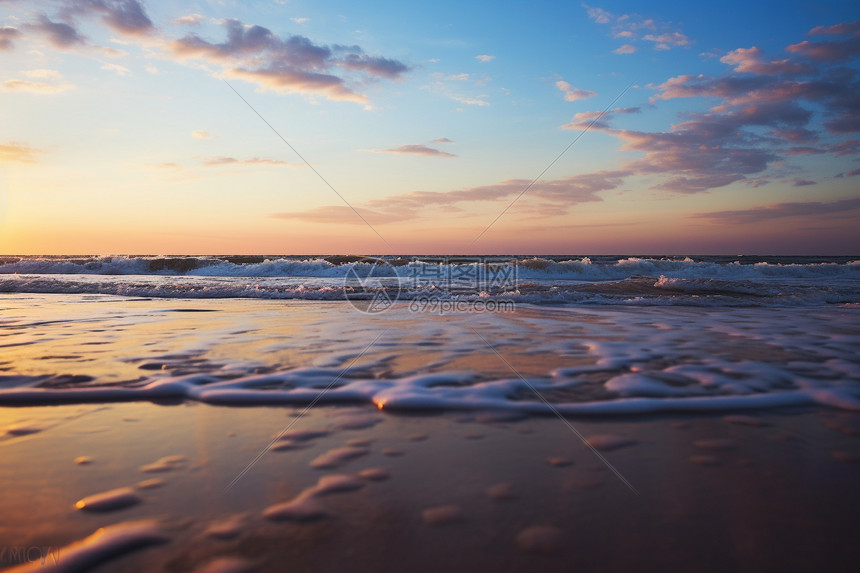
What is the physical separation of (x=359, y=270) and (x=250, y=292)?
13.0 m

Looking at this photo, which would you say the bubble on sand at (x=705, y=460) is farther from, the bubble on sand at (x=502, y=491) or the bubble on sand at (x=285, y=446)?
the bubble on sand at (x=285, y=446)

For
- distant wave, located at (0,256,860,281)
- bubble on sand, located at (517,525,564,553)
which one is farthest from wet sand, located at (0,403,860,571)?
distant wave, located at (0,256,860,281)

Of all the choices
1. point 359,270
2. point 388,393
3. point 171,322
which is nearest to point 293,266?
point 359,270

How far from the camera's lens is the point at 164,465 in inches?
85.8

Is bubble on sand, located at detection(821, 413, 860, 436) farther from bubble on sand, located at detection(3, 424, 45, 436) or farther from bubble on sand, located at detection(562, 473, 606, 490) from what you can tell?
bubble on sand, located at detection(3, 424, 45, 436)

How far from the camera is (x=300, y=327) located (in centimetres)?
638

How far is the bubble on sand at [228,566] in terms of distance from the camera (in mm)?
1460

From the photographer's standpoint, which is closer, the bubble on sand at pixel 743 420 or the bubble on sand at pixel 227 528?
the bubble on sand at pixel 227 528

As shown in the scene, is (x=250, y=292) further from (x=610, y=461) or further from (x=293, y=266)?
(x=293, y=266)

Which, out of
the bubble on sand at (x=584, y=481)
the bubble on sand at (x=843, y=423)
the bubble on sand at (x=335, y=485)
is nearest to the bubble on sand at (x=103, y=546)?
the bubble on sand at (x=335, y=485)

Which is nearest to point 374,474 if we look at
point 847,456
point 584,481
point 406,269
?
point 584,481

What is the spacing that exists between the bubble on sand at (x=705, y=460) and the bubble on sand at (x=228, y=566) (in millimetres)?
2002

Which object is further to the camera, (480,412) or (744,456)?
(480,412)

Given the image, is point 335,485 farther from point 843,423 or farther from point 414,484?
point 843,423
